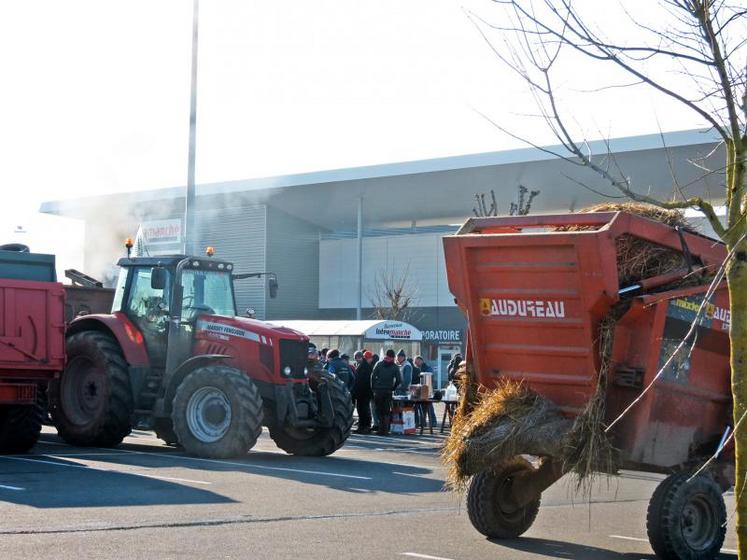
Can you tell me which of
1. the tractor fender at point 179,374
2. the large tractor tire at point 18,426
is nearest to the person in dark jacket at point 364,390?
the tractor fender at point 179,374

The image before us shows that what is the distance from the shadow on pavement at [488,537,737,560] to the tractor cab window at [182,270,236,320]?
8384 millimetres

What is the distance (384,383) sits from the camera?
73.4 feet

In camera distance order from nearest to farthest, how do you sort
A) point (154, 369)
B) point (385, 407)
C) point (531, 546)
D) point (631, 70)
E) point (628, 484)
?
point (631, 70)
point (531, 546)
point (628, 484)
point (154, 369)
point (385, 407)

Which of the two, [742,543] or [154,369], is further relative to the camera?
[154,369]

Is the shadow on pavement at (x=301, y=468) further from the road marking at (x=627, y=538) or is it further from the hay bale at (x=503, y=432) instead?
the hay bale at (x=503, y=432)

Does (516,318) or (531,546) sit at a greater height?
(516,318)

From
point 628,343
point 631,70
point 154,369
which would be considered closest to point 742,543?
point 631,70

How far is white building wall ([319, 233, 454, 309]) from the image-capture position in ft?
174

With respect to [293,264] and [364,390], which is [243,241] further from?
[364,390]

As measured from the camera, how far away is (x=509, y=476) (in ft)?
33.3

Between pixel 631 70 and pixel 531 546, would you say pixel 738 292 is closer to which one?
pixel 631 70

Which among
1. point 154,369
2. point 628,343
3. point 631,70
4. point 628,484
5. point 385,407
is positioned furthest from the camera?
point 385,407

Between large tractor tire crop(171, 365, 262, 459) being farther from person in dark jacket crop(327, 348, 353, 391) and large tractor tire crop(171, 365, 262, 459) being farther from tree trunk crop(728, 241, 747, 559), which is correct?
tree trunk crop(728, 241, 747, 559)

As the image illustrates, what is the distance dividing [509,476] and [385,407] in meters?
12.6
